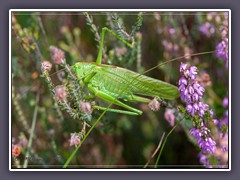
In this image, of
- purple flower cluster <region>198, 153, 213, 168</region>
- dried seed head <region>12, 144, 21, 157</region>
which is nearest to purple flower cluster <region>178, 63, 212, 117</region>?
purple flower cluster <region>198, 153, 213, 168</region>

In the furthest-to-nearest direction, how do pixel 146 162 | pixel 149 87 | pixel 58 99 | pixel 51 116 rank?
1. pixel 51 116
2. pixel 146 162
3. pixel 149 87
4. pixel 58 99

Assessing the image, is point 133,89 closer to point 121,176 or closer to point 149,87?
point 149,87

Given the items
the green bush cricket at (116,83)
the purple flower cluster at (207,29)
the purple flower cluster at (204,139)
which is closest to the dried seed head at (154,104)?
the green bush cricket at (116,83)

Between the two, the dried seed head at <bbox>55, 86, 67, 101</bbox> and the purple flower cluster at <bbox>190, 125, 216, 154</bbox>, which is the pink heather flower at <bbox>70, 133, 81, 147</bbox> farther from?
the purple flower cluster at <bbox>190, 125, 216, 154</bbox>

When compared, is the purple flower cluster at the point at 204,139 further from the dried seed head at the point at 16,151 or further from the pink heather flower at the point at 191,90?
the dried seed head at the point at 16,151

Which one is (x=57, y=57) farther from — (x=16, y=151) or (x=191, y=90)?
(x=191, y=90)

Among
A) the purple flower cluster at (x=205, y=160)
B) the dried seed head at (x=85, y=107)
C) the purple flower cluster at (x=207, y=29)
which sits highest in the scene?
the purple flower cluster at (x=207, y=29)
